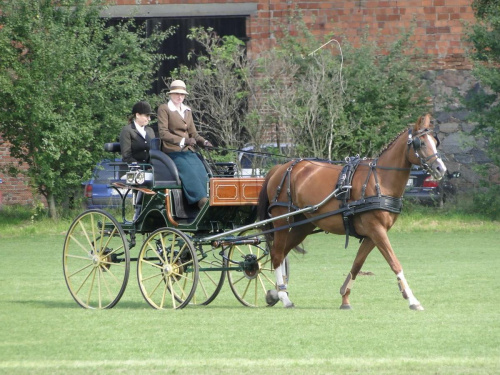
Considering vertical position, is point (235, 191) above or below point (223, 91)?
below

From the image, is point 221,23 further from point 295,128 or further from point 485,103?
point 485,103

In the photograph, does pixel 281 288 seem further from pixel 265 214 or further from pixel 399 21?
pixel 399 21

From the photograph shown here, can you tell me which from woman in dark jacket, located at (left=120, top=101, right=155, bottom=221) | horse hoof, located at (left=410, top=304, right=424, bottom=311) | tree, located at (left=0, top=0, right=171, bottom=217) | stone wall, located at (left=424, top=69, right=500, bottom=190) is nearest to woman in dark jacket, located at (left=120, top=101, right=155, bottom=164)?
woman in dark jacket, located at (left=120, top=101, right=155, bottom=221)

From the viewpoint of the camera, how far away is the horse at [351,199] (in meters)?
11.4

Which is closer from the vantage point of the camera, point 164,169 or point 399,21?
point 164,169

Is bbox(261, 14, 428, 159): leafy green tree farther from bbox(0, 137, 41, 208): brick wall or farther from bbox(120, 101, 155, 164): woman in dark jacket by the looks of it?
bbox(120, 101, 155, 164): woman in dark jacket

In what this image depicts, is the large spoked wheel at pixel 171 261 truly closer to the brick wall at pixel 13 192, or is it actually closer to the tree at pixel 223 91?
the tree at pixel 223 91

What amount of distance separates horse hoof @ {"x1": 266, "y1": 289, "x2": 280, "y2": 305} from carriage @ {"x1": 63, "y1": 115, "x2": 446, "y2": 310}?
0.03 feet

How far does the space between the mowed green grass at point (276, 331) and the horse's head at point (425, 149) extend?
1.40 metres

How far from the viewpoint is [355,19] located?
90.6 ft

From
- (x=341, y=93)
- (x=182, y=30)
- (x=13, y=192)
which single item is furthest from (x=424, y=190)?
(x=13, y=192)

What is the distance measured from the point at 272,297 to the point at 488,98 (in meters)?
13.4

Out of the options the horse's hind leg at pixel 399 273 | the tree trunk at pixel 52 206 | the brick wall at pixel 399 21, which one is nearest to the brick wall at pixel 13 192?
the tree trunk at pixel 52 206

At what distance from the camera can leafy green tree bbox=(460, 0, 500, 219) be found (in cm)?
2355
